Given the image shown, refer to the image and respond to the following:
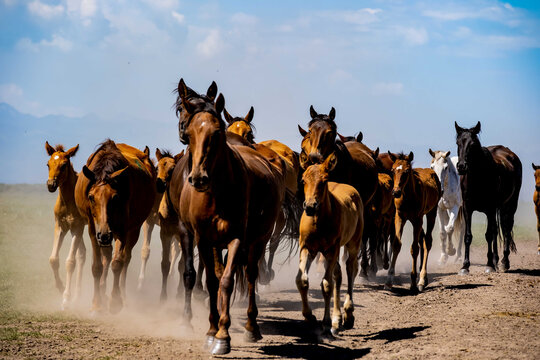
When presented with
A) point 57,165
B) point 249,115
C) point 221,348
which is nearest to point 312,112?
point 249,115

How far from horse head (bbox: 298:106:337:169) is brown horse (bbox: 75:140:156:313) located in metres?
2.83

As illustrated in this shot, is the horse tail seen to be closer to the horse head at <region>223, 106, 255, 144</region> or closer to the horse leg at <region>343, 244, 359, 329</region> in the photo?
the horse head at <region>223, 106, 255, 144</region>

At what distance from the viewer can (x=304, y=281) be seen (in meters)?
8.30

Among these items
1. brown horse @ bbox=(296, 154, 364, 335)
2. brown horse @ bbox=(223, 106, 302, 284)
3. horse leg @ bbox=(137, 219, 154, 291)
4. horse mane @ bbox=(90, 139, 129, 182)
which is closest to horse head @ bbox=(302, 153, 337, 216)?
brown horse @ bbox=(296, 154, 364, 335)

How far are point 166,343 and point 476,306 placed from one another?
16.1 feet

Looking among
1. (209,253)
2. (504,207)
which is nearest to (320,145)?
(209,253)

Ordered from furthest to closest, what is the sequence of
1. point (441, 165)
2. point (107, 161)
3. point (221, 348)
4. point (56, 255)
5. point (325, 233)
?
point (441, 165) → point (56, 255) → point (107, 161) → point (325, 233) → point (221, 348)

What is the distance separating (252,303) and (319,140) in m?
3.56

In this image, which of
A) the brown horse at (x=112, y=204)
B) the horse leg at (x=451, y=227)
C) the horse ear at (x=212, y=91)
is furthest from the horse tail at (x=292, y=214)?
the horse leg at (x=451, y=227)

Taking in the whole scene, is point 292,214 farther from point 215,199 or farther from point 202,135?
point 202,135

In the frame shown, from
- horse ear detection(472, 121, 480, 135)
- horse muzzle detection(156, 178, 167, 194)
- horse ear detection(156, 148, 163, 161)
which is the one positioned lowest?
horse muzzle detection(156, 178, 167, 194)

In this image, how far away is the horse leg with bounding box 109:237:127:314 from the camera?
1049cm

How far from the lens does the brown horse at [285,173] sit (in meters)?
12.5

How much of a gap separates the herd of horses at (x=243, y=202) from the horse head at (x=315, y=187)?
17 mm
